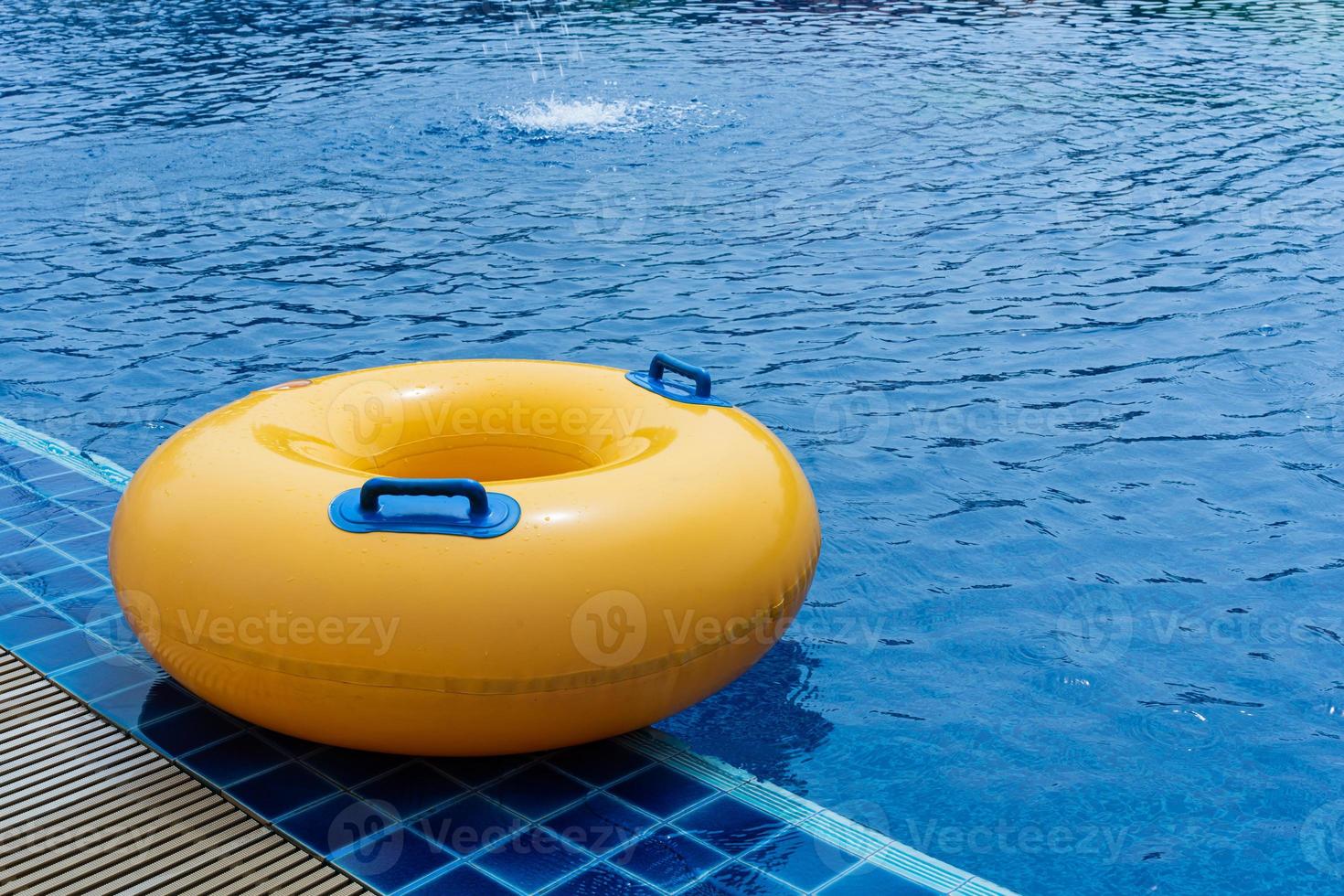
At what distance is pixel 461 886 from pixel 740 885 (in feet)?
2.00

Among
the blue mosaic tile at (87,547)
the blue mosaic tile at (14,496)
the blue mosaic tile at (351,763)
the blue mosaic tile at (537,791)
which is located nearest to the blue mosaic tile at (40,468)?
the blue mosaic tile at (14,496)

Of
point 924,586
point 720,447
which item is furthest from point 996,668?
point 720,447

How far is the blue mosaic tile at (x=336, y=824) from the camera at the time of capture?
2.93 meters

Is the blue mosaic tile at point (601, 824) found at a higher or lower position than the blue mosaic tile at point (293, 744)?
lower

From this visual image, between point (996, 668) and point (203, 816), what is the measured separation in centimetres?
237

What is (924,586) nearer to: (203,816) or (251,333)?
(203,816)

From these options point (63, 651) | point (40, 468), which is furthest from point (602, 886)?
point (40, 468)

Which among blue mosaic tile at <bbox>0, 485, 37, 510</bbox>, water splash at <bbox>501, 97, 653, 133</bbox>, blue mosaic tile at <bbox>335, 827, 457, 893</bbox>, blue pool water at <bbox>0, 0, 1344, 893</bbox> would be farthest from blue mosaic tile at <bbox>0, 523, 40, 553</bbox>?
water splash at <bbox>501, 97, 653, 133</bbox>

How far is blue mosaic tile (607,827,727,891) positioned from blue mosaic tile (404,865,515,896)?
272 mm

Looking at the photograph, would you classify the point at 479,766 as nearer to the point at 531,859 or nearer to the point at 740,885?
→ the point at 531,859

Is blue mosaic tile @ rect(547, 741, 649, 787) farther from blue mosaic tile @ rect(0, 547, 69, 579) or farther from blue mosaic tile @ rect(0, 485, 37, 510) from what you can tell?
blue mosaic tile @ rect(0, 485, 37, 510)

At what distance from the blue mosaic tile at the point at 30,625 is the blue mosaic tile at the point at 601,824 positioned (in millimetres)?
1747

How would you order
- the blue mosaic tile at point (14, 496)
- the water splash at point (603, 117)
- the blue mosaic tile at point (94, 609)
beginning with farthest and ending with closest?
the water splash at point (603, 117) → the blue mosaic tile at point (14, 496) → the blue mosaic tile at point (94, 609)

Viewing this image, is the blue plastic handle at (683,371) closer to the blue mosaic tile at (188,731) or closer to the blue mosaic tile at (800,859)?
the blue mosaic tile at (800,859)
